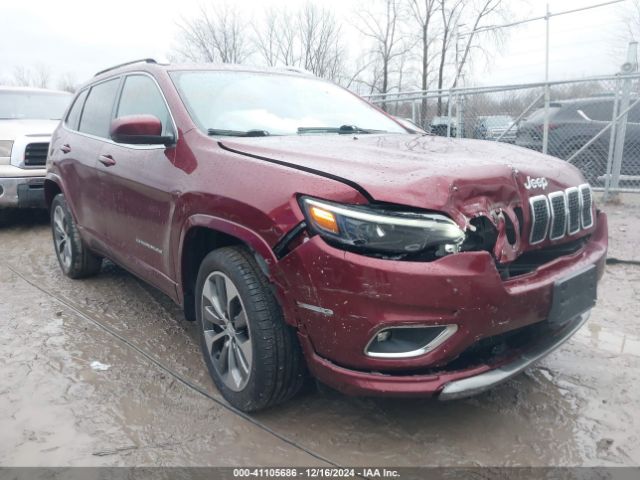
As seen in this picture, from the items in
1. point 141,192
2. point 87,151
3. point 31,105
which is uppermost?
point 31,105

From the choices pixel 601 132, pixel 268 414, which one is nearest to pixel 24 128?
pixel 268 414

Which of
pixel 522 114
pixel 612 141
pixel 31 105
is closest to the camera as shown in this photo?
pixel 612 141

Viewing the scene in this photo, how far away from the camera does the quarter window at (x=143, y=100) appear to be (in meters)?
3.03

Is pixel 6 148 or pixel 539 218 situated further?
pixel 6 148

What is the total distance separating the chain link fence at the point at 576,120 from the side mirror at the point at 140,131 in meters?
6.33

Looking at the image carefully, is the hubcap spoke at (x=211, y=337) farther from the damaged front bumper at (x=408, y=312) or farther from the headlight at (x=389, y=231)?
the headlight at (x=389, y=231)

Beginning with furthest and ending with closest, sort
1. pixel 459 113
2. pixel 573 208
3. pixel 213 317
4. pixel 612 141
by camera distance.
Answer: pixel 459 113 < pixel 612 141 < pixel 213 317 < pixel 573 208

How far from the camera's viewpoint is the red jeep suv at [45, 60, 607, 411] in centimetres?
196

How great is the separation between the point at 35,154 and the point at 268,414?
5457 millimetres

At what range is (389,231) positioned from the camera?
1.95 metres

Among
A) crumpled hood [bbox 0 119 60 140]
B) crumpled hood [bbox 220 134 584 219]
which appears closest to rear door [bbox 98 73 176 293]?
crumpled hood [bbox 220 134 584 219]

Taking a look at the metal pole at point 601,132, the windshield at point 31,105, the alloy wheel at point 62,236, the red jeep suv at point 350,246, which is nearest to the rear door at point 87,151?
the alloy wheel at point 62,236

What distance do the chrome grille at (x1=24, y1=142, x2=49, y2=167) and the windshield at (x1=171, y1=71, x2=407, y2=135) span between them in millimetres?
4170

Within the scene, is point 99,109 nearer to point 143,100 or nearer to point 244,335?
point 143,100
